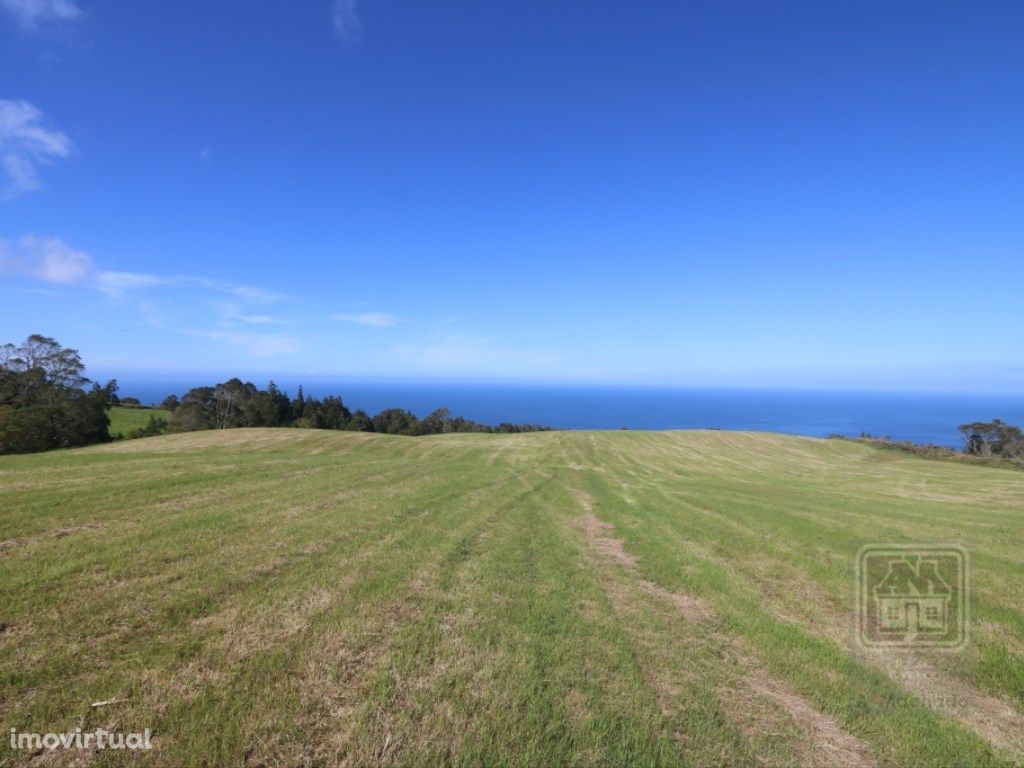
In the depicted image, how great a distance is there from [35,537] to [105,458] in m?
14.9

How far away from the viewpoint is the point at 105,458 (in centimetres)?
1992

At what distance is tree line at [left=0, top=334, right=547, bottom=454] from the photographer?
51.1 metres

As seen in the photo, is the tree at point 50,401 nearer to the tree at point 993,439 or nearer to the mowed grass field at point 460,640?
the mowed grass field at point 460,640

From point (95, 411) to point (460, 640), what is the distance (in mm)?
80650

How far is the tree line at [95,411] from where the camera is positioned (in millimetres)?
51094

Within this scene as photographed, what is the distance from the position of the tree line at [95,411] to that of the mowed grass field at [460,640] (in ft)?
187

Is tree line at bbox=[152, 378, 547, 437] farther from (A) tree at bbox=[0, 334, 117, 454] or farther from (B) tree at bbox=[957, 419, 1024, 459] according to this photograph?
(B) tree at bbox=[957, 419, 1024, 459]

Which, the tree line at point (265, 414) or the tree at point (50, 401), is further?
the tree line at point (265, 414)

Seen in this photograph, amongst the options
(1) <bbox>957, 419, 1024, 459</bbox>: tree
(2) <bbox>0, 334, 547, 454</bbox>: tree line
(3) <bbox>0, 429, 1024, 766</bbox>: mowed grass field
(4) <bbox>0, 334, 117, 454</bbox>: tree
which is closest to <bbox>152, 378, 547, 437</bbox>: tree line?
(2) <bbox>0, 334, 547, 454</bbox>: tree line

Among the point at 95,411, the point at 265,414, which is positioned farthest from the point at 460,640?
the point at 265,414

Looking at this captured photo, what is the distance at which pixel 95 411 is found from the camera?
60844 millimetres

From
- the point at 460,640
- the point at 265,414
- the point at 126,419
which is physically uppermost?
the point at 265,414

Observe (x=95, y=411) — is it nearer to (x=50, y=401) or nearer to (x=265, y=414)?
(x=50, y=401)

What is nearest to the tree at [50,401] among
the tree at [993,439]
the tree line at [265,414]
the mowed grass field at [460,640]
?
the tree line at [265,414]
